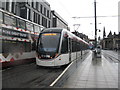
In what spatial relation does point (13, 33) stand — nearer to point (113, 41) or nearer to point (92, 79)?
point (92, 79)

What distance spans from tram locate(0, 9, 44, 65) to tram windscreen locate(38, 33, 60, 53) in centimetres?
219

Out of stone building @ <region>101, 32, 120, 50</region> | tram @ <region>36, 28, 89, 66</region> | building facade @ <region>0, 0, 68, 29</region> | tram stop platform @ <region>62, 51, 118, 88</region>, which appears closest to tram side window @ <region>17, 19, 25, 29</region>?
tram @ <region>36, 28, 89, 66</region>

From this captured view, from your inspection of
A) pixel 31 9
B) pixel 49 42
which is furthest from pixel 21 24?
pixel 31 9

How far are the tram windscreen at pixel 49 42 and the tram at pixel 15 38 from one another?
7.17 ft

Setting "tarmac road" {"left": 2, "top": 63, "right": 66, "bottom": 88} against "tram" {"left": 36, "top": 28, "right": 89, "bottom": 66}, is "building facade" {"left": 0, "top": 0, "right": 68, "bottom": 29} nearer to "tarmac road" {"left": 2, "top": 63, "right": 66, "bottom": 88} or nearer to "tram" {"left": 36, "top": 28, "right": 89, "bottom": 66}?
"tram" {"left": 36, "top": 28, "right": 89, "bottom": 66}

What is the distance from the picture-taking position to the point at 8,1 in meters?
28.0

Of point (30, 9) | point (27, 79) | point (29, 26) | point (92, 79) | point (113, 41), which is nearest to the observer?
point (27, 79)

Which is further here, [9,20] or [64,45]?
[64,45]

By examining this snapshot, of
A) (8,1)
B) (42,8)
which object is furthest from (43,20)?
(8,1)

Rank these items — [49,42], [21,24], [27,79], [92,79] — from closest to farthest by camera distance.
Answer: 1. [27,79]
2. [92,79]
3. [49,42]
4. [21,24]

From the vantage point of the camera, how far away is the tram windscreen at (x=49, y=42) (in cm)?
1054

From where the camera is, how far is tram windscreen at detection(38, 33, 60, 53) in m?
10.5

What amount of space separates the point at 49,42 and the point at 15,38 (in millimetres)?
2939

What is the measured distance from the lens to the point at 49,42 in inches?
424
